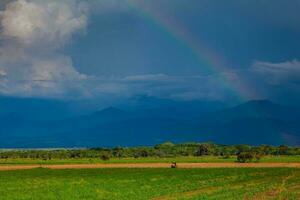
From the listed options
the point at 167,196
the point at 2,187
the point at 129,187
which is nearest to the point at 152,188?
the point at 129,187

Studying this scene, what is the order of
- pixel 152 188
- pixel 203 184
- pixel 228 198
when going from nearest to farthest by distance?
pixel 228 198 → pixel 152 188 → pixel 203 184

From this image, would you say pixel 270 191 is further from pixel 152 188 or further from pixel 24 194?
pixel 24 194

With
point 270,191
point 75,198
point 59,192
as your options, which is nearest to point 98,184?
point 59,192

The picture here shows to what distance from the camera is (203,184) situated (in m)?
72.5

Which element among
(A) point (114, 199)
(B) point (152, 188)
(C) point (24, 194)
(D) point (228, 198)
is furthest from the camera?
(B) point (152, 188)

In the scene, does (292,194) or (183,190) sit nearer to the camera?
(292,194)

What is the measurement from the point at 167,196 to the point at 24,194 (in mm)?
17016

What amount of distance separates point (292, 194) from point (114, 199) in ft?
58.4

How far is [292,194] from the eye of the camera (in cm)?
5416

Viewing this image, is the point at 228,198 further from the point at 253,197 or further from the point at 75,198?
the point at 75,198

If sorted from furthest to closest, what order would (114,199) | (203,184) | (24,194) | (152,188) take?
1. (203,184)
2. (152,188)
3. (24,194)
4. (114,199)

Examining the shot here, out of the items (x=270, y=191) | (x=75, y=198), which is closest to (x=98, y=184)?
(x=75, y=198)

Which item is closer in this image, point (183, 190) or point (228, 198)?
point (228, 198)

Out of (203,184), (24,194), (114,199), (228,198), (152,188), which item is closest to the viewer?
(228,198)
